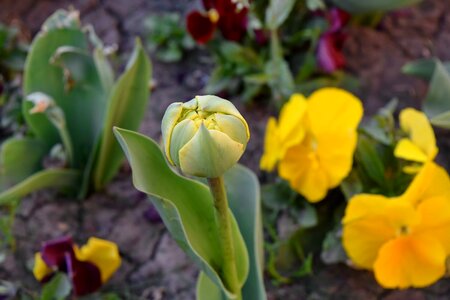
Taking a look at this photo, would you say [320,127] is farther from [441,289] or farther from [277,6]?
[441,289]

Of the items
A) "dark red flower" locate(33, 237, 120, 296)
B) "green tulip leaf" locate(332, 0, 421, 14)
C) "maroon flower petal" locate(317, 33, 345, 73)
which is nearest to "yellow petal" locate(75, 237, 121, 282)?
"dark red flower" locate(33, 237, 120, 296)

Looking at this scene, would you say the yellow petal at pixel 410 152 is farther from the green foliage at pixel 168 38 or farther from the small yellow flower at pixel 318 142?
the green foliage at pixel 168 38

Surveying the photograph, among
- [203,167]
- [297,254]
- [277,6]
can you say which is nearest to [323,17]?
[277,6]

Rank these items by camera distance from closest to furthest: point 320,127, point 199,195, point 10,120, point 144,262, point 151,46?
point 199,195 → point 320,127 → point 144,262 → point 10,120 → point 151,46

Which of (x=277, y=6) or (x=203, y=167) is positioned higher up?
(x=203, y=167)

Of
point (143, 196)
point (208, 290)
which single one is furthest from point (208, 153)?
point (143, 196)

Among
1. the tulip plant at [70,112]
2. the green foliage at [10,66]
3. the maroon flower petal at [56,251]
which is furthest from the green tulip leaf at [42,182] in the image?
the green foliage at [10,66]

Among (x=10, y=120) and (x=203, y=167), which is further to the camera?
(x=10, y=120)
